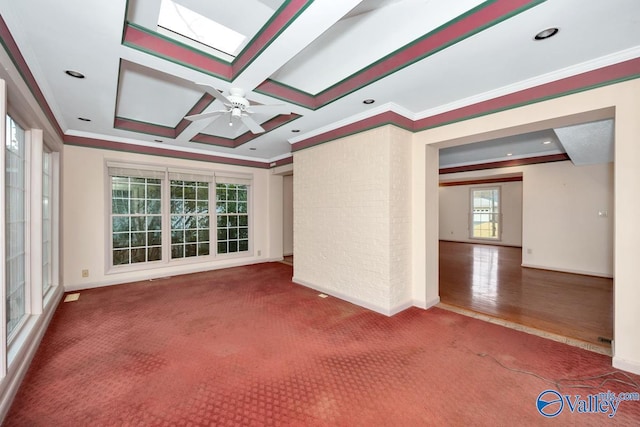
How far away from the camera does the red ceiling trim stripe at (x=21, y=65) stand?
5.96 feet

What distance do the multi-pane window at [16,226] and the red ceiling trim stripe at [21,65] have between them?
1.18 ft

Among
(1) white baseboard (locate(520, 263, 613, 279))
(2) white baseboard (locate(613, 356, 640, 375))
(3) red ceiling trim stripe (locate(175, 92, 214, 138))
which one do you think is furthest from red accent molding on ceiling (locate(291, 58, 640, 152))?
(1) white baseboard (locate(520, 263, 613, 279))

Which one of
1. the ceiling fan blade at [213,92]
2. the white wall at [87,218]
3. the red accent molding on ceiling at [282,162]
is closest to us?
the ceiling fan blade at [213,92]

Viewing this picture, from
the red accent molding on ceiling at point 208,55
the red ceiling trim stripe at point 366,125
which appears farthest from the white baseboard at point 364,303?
the red accent molding on ceiling at point 208,55

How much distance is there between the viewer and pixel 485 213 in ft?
33.3

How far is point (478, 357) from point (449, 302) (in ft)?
4.80

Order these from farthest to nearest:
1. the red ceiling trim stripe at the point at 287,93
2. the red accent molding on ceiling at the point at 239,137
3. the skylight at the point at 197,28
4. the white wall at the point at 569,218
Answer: the white wall at the point at 569,218 < the red accent molding on ceiling at the point at 239,137 < the red ceiling trim stripe at the point at 287,93 < the skylight at the point at 197,28

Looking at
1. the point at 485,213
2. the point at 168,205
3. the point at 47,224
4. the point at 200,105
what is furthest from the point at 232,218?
the point at 485,213

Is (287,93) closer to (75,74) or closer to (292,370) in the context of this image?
(75,74)

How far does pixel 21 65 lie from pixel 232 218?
14.6ft

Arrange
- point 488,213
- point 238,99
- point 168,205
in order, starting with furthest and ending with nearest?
point 488,213 → point 168,205 → point 238,99

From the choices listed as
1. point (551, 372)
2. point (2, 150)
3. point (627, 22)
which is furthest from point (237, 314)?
point (627, 22)

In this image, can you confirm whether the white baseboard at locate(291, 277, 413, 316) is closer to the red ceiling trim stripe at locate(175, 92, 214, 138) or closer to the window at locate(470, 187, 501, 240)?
the red ceiling trim stripe at locate(175, 92, 214, 138)

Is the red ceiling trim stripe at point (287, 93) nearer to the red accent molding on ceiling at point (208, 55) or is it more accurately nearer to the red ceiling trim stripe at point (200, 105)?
the red accent molding on ceiling at point (208, 55)
